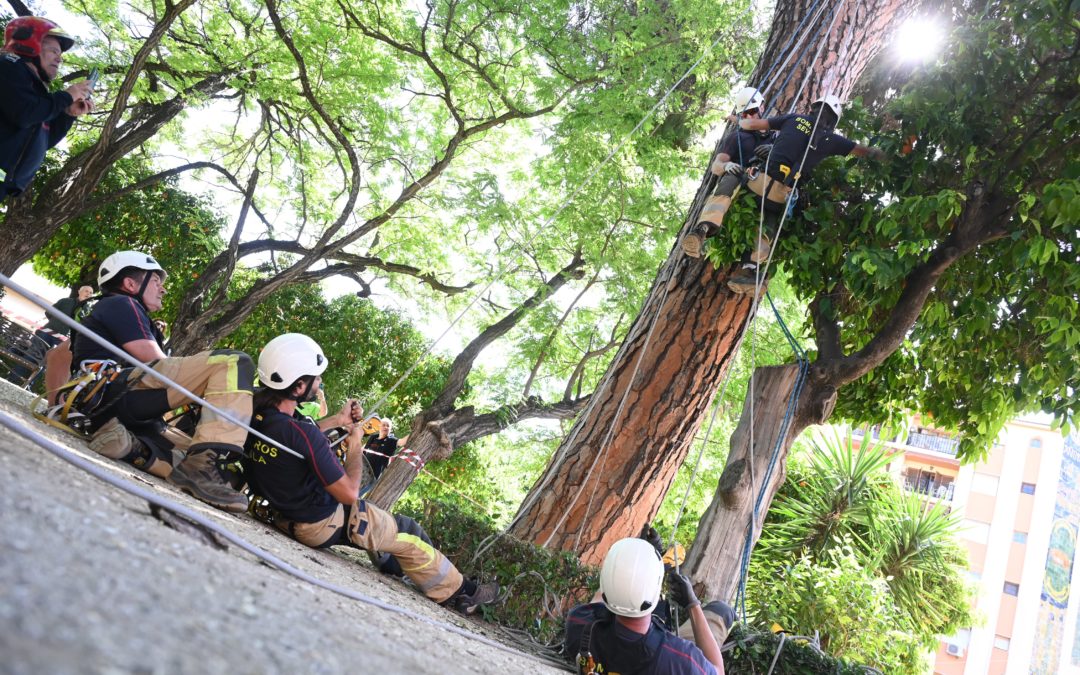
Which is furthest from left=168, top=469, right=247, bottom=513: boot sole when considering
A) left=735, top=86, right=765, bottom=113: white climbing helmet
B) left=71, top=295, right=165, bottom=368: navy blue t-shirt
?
left=735, top=86, right=765, bottom=113: white climbing helmet

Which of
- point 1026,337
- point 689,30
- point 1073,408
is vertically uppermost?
point 689,30

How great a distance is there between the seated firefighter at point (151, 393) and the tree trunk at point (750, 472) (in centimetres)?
290

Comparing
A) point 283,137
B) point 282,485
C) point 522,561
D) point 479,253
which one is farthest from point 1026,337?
point 283,137

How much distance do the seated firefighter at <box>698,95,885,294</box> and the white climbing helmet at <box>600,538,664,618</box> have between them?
232 cm

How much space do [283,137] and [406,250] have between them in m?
3.23

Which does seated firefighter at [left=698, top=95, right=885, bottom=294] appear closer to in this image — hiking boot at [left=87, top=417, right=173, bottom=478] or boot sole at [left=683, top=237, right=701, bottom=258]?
boot sole at [left=683, top=237, right=701, bottom=258]

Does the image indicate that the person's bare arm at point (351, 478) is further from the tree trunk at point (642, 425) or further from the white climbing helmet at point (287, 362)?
the tree trunk at point (642, 425)

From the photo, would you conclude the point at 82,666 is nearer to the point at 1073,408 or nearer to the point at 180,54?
the point at 1073,408

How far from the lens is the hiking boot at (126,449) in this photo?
12.3 ft

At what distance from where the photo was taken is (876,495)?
43.3ft

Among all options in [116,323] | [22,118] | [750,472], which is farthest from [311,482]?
[750,472]

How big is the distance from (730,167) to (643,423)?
6.39 feet

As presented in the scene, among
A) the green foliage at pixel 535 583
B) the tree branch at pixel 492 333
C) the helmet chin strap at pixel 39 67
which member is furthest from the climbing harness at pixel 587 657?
the tree branch at pixel 492 333

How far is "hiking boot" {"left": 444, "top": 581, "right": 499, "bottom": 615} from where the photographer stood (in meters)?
4.32
